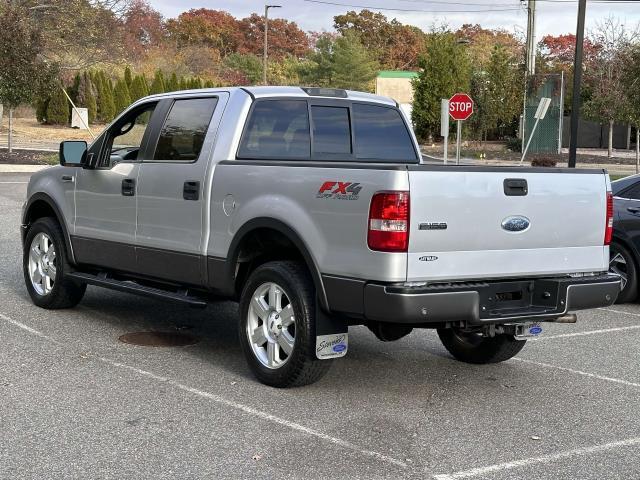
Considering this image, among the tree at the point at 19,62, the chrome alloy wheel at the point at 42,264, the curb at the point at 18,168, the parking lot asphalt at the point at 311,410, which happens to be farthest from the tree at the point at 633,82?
the chrome alloy wheel at the point at 42,264

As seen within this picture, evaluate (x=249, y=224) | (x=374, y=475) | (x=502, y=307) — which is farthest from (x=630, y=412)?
(x=249, y=224)

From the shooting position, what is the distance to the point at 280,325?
6.27 meters

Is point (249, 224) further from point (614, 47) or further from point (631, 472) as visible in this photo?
point (614, 47)

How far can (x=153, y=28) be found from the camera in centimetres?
8000

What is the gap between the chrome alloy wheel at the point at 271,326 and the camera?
244 inches

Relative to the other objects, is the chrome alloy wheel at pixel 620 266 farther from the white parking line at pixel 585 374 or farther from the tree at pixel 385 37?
the tree at pixel 385 37

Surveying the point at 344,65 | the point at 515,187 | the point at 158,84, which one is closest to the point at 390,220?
the point at 515,187

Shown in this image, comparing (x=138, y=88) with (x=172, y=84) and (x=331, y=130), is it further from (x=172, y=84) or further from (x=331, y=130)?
(x=331, y=130)

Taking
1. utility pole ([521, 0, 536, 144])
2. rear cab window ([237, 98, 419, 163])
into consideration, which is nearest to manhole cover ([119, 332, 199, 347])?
rear cab window ([237, 98, 419, 163])

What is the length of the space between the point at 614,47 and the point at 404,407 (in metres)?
37.2

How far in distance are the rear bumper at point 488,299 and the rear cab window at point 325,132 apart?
1886mm

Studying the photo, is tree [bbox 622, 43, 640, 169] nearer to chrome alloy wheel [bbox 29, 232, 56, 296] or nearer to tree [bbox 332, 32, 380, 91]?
chrome alloy wheel [bbox 29, 232, 56, 296]

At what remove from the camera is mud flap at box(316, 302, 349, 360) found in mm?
5953

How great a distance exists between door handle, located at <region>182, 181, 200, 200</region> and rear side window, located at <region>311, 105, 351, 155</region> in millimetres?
962
